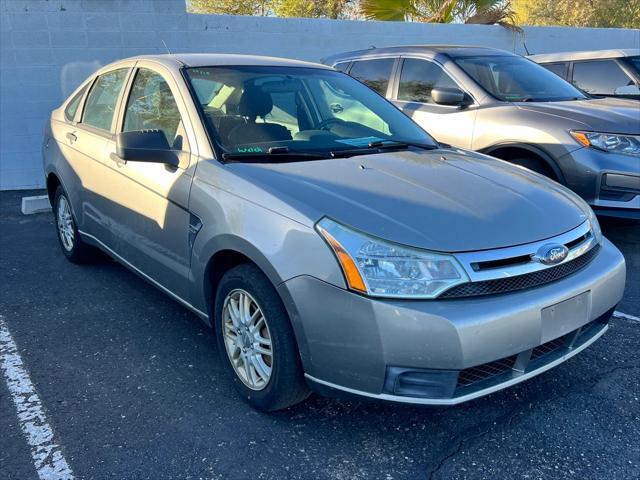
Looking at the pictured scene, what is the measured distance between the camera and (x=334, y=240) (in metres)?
2.34

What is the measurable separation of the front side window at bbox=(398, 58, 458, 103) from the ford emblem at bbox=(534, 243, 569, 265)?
347 cm

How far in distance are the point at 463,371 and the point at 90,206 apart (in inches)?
119

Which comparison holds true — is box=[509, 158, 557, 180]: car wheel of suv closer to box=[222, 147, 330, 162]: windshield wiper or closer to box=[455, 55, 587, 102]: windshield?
box=[455, 55, 587, 102]: windshield

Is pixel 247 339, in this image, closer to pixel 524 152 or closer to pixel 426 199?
pixel 426 199

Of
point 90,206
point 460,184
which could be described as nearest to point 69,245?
point 90,206

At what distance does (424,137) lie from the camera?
3.87 metres

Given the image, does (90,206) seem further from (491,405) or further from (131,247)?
(491,405)

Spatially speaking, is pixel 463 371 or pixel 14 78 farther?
pixel 14 78

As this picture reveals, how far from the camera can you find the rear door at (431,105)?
554 cm

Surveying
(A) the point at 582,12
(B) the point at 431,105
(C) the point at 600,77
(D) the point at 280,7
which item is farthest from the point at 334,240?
(A) the point at 582,12

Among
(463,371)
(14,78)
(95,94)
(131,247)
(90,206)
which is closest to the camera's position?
(463,371)

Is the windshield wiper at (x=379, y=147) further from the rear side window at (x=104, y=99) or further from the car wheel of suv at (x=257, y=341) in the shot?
the rear side window at (x=104, y=99)

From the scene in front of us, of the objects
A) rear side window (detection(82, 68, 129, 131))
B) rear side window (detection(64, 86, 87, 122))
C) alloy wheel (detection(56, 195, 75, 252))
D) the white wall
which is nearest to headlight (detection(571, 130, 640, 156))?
rear side window (detection(82, 68, 129, 131))

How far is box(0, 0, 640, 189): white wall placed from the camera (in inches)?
301
